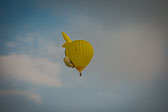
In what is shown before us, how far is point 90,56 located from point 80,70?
4.57 feet

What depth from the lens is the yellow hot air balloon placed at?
15586 millimetres

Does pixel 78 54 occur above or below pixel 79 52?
below

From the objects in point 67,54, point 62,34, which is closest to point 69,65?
point 67,54

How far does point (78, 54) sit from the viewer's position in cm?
1554

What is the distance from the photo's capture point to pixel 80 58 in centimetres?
1563

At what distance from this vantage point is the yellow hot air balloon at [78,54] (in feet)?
51.1

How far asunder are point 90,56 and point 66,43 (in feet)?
7.64

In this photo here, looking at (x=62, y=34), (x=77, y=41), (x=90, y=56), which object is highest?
(x=62, y=34)

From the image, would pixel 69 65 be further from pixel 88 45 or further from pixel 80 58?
pixel 88 45

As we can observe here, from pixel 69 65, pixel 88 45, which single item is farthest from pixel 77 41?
pixel 69 65

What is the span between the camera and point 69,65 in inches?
625

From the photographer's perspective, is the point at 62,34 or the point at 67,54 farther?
the point at 62,34

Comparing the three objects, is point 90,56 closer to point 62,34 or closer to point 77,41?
point 77,41

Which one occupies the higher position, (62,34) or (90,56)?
(62,34)
